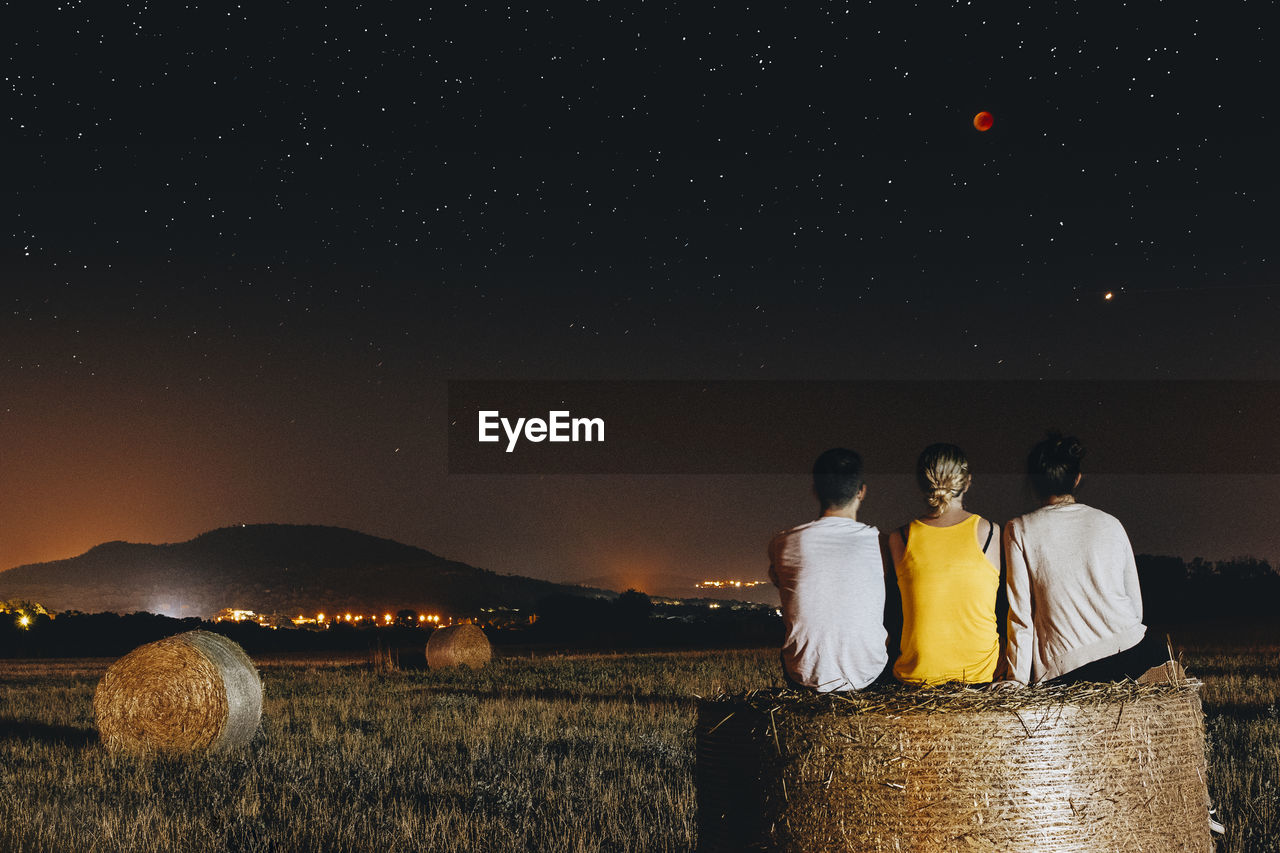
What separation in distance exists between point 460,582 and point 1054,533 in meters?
172

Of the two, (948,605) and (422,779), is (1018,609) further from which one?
(422,779)

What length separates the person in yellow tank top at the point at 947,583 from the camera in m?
5.32

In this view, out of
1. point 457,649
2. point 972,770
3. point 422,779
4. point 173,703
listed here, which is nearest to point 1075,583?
point 972,770

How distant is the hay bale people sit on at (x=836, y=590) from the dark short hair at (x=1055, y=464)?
0.84m

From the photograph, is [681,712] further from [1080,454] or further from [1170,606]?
[1170,606]

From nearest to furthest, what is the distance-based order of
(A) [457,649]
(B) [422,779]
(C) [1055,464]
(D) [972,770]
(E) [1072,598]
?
(D) [972,770]
(E) [1072,598]
(C) [1055,464]
(B) [422,779]
(A) [457,649]

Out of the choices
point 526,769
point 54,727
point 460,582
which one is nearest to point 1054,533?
point 526,769

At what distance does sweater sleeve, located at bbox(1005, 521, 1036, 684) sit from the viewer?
5449 millimetres

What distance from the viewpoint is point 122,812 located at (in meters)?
10.1

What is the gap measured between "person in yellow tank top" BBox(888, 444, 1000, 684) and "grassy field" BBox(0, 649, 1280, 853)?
0.99m

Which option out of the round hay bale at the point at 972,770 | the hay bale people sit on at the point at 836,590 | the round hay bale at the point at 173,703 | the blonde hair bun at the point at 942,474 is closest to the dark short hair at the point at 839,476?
the hay bale people sit on at the point at 836,590

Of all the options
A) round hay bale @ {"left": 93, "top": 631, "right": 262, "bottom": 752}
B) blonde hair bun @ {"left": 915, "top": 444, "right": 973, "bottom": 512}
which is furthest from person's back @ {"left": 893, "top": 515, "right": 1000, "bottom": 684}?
round hay bale @ {"left": 93, "top": 631, "right": 262, "bottom": 752}

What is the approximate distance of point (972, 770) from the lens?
487cm

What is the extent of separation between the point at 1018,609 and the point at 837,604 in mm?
818
